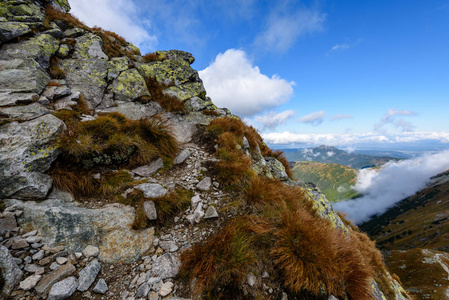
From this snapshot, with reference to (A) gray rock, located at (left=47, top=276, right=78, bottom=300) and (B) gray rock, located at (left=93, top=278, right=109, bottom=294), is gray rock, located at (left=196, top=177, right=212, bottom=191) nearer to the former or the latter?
(B) gray rock, located at (left=93, top=278, right=109, bottom=294)

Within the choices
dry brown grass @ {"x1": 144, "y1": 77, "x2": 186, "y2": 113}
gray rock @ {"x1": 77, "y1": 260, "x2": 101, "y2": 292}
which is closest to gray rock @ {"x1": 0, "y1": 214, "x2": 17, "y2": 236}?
gray rock @ {"x1": 77, "y1": 260, "x2": 101, "y2": 292}

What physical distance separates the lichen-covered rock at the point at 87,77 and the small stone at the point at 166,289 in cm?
954

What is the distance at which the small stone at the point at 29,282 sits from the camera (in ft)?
10.6

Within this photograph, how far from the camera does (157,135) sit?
7809mm

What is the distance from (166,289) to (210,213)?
2184mm

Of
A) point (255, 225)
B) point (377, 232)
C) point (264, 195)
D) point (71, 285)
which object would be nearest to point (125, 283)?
point (71, 285)

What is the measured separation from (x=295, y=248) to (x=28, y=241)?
20.0 ft

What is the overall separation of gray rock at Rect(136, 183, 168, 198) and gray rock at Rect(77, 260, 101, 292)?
2.02 metres

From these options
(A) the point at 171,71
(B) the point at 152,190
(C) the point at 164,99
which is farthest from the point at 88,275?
(A) the point at 171,71

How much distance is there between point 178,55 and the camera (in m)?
16.1

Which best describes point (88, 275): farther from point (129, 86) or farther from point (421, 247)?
point (421, 247)

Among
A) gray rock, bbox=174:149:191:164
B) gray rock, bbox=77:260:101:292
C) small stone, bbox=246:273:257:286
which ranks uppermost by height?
gray rock, bbox=174:149:191:164

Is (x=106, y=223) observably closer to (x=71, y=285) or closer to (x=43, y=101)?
(x=71, y=285)

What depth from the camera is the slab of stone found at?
129 inches
